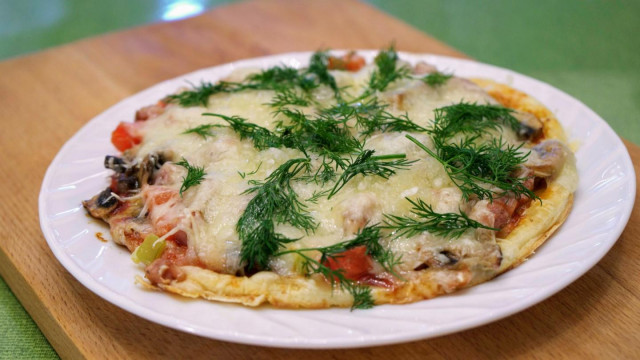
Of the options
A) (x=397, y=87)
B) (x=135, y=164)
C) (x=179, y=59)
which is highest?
(x=397, y=87)

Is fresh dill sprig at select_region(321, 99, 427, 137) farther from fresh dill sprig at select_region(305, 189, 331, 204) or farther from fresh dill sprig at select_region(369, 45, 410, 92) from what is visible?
fresh dill sprig at select_region(305, 189, 331, 204)

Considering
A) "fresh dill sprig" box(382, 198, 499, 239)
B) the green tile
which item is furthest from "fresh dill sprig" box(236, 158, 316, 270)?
the green tile

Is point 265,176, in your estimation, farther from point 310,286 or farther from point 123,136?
point 123,136

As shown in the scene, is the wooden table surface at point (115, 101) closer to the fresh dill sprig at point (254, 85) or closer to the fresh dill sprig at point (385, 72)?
the fresh dill sprig at point (254, 85)

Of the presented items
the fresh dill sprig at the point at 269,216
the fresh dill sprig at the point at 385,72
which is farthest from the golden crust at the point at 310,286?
the fresh dill sprig at the point at 385,72

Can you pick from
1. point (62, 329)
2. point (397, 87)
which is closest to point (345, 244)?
point (62, 329)

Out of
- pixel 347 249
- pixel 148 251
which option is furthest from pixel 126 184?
pixel 347 249

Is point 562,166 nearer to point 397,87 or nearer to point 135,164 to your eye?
point 397,87
